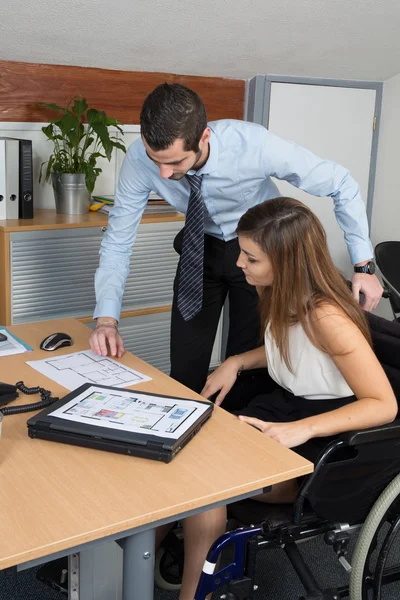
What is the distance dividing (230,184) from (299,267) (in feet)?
1.92

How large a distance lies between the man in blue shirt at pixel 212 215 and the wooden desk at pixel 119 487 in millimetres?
569

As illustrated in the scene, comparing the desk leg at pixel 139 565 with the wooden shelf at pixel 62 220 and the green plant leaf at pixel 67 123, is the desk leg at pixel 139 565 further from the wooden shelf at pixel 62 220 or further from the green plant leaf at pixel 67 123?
the green plant leaf at pixel 67 123

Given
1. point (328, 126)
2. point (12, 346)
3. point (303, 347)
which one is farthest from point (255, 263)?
point (328, 126)

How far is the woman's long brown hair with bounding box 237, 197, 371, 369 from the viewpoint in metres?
1.79

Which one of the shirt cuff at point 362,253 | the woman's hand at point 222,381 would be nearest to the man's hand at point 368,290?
the shirt cuff at point 362,253

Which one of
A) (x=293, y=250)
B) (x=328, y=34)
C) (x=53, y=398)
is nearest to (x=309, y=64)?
(x=328, y=34)

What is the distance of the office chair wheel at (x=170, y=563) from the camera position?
6.59 feet

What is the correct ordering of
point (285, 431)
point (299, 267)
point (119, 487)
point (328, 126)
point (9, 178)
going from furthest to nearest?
point (328, 126), point (9, 178), point (299, 267), point (285, 431), point (119, 487)

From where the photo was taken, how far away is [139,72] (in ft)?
11.9

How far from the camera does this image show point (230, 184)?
2285 mm

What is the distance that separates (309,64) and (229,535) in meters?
2.90

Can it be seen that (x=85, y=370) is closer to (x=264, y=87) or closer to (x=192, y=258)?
(x=192, y=258)

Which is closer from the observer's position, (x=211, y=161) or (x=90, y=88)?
(x=211, y=161)

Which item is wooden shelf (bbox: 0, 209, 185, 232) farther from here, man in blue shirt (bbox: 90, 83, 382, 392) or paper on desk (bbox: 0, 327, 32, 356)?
paper on desk (bbox: 0, 327, 32, 356)
